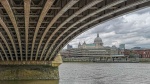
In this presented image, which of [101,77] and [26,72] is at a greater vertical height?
[26,72]

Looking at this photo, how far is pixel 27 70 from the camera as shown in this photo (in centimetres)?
3978

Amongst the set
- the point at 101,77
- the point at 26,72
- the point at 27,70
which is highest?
the point at 27,70

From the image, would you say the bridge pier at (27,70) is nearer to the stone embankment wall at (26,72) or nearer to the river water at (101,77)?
the stone embankment wall at (26,72)

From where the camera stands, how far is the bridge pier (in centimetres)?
3878

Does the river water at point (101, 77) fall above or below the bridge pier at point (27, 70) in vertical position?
below

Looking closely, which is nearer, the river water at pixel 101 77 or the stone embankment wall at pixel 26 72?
the river water at pixel 101 77

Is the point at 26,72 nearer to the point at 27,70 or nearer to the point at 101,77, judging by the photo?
the point at 27,70

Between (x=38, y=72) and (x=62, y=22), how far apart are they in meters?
22.2

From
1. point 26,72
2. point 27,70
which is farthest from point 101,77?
point 26,72

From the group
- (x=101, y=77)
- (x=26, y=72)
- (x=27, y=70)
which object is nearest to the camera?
(x=26, y=72)

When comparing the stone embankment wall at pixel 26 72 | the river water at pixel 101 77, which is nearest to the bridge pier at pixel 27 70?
the stone embankment wall at pixel 26 72

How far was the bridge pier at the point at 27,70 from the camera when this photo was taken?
3878cm

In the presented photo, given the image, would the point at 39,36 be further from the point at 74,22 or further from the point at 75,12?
the point at 75,12

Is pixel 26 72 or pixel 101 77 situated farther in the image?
pixel 101 77
